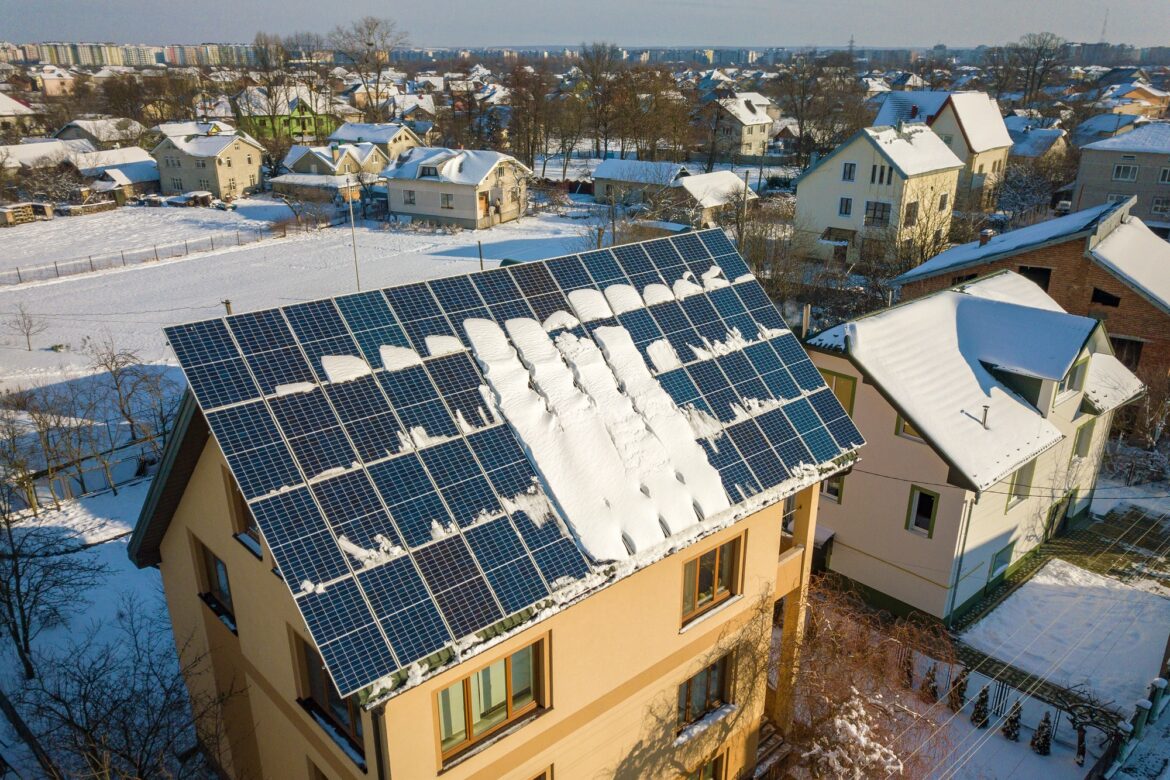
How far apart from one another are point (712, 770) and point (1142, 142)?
57.4 meters

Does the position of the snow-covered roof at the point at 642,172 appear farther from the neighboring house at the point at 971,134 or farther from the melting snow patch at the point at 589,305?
the melting snow patch at the point at 589,305

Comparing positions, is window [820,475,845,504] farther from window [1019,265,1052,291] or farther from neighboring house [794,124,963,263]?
neighboring house [794,124,963,263]

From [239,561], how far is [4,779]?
8.59 metres

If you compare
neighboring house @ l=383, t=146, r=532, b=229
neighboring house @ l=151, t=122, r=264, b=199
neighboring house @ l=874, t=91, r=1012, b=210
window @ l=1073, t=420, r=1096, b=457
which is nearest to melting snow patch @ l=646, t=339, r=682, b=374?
window @ l=1073, t=420, r=1096, b=457

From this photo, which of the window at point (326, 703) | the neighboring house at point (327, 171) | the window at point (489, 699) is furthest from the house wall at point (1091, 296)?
the neighboring house at point (327, 171)

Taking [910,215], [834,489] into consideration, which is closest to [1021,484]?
[834,489]

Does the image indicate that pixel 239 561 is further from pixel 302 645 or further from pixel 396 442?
pixel 396 442

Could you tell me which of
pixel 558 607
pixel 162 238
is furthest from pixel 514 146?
pixel 558 607

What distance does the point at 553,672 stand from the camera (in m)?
9.55

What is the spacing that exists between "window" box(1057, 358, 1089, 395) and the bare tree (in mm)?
43135

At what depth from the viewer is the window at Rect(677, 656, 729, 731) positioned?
12.1 meters

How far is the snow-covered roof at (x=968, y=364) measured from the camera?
17.8m

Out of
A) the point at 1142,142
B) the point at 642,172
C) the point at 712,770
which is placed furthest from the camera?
the point at 642,172

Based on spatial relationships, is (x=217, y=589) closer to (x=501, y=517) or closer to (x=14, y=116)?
(x=501, y=517)
